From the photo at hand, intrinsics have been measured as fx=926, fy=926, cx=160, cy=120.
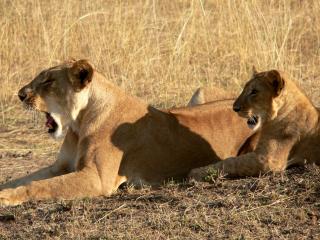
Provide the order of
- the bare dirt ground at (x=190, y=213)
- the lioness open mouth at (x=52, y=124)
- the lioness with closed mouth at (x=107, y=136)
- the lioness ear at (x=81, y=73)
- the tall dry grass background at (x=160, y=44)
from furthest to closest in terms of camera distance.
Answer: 1. the tall dry grass background at (x=160, y=44)
2. the lioness open mouth at (x=52, y=124)
3. the lioness ear at (x=81, y=73)
4. the lioness with closed mouth at (x=107, y=136)
5. the bare dirt ground at (x=190, y=213)

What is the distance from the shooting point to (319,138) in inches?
232

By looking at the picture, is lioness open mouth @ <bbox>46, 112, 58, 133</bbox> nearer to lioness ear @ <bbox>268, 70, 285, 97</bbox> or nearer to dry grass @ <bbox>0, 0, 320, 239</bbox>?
lioness ear @ <bbox>268, 70, 285, 97</bbox>

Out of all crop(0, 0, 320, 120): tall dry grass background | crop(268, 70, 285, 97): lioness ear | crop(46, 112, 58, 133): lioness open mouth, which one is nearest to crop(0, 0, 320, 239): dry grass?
Answer: crop(0, 0, 320, 120): tall dry grass background

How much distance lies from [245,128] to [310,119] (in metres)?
0.60

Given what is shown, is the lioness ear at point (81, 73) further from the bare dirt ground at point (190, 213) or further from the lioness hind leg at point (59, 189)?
the bare dirt ground at point (190, 213)

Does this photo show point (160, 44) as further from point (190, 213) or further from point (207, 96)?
point (190, 213)

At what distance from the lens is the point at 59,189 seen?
223 inches

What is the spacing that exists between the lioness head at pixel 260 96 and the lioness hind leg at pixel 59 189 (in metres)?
1.04

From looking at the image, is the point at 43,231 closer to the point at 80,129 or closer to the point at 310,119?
the point at 80,129

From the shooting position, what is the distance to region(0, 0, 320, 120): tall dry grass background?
912cm

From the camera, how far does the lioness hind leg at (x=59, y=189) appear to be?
564 cm

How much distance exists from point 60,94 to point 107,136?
42cm

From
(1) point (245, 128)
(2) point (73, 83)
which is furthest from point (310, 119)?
(2) point (73, 83)

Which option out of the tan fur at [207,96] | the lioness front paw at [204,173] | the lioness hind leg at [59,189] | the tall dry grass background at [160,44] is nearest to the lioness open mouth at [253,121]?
the lioness front paw at [204,173]
